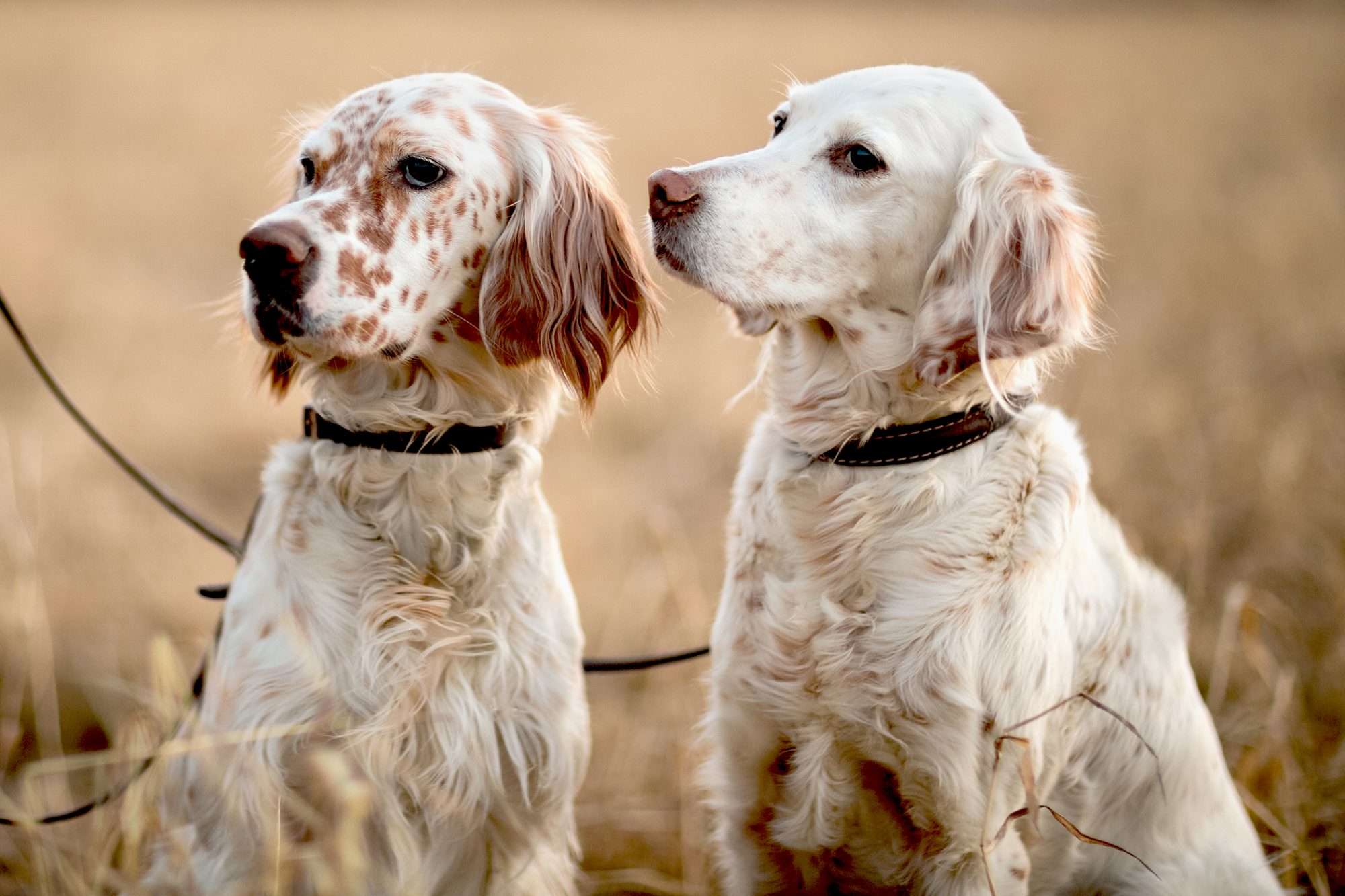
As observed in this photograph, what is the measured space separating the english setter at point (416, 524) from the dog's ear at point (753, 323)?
29 cm

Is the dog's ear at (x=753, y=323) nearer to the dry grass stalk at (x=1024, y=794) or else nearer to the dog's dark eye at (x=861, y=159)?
the dog's dark eye at (x=861, y=159)

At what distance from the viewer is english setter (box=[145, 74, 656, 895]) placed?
212 cm

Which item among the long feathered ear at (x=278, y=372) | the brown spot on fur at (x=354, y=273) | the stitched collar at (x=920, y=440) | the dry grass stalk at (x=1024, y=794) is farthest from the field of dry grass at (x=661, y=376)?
the dry grass stalk at (x=1024, y=794)

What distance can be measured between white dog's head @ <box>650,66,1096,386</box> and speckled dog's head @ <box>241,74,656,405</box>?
0.88ft

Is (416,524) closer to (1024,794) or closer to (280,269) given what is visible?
(280,269)

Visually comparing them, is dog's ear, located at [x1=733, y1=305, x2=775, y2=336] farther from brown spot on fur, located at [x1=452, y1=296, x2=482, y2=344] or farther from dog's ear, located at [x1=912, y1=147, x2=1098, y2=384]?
brown spot on fur, located at [x1=452, y1=296, x2=482, y2=344]

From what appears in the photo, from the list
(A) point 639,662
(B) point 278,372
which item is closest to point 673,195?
(B) point 278,372

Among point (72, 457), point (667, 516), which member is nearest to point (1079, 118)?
point (667, 516)

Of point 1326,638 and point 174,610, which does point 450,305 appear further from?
point 1326,638

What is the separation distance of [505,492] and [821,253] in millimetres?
756

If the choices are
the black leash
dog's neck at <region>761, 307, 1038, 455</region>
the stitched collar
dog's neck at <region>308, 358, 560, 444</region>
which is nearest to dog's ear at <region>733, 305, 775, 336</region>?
dog's neck at <region>761, 307, 1038, 455</region>

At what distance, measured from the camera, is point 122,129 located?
11758 millimetres

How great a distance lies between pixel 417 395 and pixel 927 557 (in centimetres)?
102

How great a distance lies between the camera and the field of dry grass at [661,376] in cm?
336
